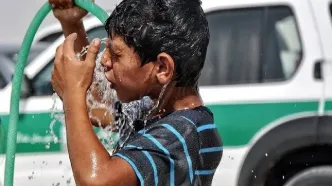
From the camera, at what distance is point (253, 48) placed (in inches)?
241

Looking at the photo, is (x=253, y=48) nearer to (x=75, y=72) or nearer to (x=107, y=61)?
(x=107, y=61)

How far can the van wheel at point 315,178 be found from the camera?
6.03m

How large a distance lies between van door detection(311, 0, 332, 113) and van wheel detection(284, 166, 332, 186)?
15.5 inches

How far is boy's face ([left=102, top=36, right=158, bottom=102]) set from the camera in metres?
2.22

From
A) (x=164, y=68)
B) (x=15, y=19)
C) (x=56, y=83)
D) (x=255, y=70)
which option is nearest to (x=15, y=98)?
(x=56, y=83)

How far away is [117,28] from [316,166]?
4.14m

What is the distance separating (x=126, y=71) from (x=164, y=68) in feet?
0.30

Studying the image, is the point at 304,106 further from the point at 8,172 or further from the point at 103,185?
the point at 103,185

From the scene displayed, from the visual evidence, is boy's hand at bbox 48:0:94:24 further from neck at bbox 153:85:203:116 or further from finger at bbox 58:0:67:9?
neck at bbox 153:85:203:116

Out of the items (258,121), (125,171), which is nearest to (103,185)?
(125,171)

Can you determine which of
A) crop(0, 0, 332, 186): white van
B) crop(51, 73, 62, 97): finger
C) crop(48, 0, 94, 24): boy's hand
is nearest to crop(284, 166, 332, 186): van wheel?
crop(0, 0, 332, 186): white van

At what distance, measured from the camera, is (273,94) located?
236 inches

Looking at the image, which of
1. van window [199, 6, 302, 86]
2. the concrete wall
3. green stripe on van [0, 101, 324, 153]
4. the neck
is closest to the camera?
the neck

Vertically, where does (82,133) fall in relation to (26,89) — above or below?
above
